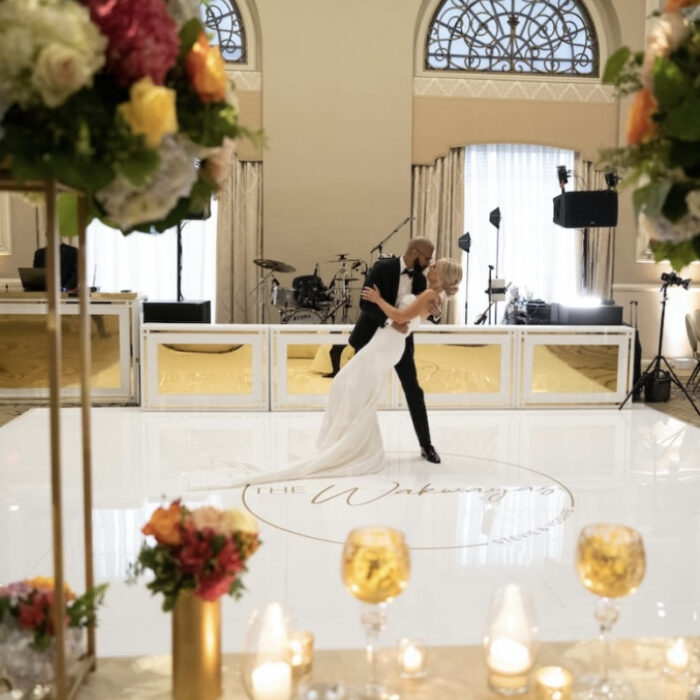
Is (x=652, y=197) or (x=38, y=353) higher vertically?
(x=652, y=197)

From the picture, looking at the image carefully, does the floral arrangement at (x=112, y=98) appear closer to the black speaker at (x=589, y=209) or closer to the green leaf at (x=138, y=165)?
the green leaf at (x=138, y=165)

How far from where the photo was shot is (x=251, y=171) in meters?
10.7

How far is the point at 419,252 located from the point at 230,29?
6.77 m

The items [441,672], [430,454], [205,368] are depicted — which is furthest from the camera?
[205,368]

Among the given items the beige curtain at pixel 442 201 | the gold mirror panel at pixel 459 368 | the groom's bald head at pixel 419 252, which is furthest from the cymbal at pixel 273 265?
the groom's bald head at pixel 419 252

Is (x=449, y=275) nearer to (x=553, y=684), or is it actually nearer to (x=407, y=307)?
(x=407, y=307)

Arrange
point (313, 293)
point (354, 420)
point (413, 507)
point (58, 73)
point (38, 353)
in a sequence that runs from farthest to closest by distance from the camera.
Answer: point (313, 293) < point (38, 353) < point (354, 420) < point (413, 507) < point (58, 73)

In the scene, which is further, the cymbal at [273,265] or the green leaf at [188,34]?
the cymbal at [273,265]

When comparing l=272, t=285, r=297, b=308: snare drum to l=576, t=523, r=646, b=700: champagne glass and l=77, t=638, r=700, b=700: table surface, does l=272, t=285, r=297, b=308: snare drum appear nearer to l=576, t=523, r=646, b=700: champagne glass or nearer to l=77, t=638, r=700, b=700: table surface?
l=77, t=638, r=700, b=700: table surface

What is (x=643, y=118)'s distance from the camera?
3.93 ft

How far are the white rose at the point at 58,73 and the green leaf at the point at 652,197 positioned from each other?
786mm

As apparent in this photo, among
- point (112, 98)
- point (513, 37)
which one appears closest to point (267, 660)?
point (112, 98)

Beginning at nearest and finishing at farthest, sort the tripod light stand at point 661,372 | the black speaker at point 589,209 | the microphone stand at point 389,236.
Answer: the tripod light stand at point 661,372
the black speaker at point 589,209
the microphone stand at point 389,236

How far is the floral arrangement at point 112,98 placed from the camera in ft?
3.35
